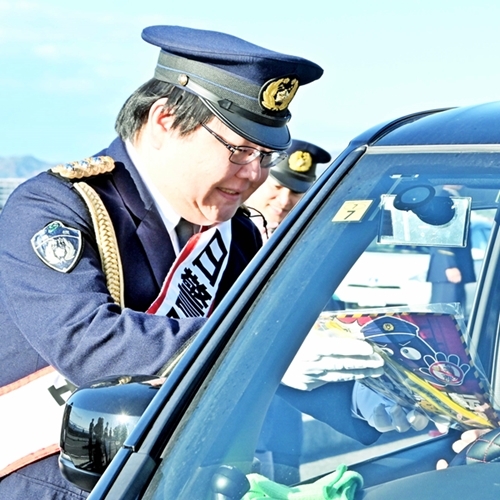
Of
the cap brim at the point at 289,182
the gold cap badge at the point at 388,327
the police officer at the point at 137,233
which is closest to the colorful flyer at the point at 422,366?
the gold cap badge at the point at 388,327

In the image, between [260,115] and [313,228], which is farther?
[260,115]

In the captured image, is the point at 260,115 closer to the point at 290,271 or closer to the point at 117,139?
the point at 117,139

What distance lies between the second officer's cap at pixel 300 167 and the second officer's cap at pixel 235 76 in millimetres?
2117

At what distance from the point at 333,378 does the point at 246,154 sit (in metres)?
0.96

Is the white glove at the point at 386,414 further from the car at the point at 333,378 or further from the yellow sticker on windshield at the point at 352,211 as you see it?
the yellow sticker on windshield at the point at 352,211

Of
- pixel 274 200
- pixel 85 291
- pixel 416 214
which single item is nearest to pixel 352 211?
pixel 416 214

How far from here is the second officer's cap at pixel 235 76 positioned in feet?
8.17

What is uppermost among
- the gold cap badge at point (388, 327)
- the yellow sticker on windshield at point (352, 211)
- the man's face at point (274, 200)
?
the yellow sticker on windshield at point (352, 211)

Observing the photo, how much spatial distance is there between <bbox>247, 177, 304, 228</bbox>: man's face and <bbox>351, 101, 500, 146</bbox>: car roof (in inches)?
118

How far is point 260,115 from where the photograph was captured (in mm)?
2535

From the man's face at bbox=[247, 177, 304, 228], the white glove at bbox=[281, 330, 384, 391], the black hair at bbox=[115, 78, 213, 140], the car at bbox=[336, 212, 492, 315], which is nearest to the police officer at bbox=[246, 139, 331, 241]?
the man's face at bbox=[247, 177, 304, 228]

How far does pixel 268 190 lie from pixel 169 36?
2.41 m

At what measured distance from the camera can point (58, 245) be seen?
2.28 meters

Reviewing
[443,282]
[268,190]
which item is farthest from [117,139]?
[268,190]
